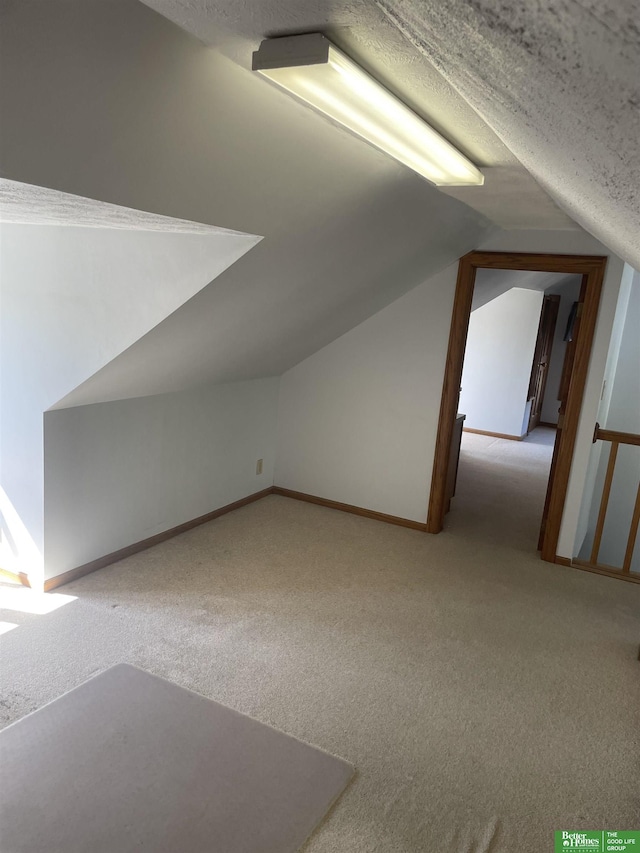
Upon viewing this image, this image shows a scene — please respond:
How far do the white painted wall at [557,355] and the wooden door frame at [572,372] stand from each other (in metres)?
5.31

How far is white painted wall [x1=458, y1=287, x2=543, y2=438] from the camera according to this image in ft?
26.2

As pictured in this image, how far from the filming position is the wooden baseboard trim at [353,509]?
4.51 metres

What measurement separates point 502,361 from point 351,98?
23.1 feet

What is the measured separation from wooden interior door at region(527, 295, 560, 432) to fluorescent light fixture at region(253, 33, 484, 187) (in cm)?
643

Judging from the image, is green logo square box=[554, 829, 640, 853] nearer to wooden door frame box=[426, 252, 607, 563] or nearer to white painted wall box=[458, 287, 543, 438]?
wooden door frame box=[426, 252, 607, 563]

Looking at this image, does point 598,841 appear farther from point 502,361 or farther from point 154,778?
point 502,361

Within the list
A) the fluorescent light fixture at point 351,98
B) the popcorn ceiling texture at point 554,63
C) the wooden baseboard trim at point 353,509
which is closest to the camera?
the popcorn ceiling texture at point 554,63

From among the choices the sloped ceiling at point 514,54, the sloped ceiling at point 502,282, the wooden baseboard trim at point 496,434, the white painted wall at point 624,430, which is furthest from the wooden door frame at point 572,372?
the wooden baseboard trim at point 496,434

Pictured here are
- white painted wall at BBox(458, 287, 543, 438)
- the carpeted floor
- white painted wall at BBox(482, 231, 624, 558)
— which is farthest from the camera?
white painted wall at BBox(458, 287, 543, 438)

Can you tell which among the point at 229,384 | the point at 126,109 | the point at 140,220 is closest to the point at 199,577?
the point at 229,384

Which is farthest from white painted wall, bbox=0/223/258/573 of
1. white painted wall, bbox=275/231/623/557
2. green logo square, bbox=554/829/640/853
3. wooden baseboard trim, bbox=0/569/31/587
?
green logo square, bbox=554/829/640/853

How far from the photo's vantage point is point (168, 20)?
4.07ft

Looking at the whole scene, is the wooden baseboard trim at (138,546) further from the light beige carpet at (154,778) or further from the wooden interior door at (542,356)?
the wooden interior door at (542,356)

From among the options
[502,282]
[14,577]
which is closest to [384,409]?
[502,282]
